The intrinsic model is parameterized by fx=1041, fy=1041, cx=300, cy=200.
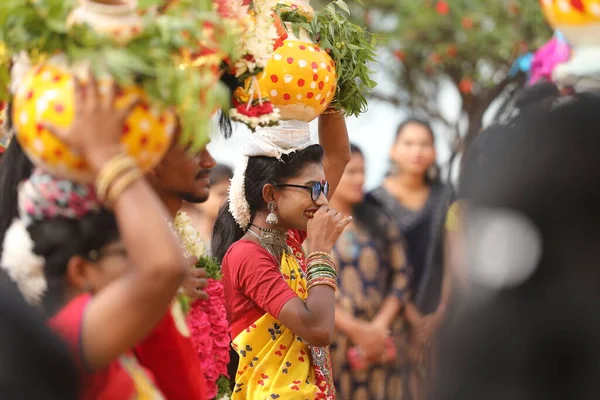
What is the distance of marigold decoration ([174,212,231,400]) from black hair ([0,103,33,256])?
726 millimetres

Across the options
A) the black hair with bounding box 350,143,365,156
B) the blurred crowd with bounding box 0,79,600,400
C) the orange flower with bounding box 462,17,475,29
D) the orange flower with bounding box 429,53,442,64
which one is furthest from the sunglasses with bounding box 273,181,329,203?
the orange flower with bounding box 429,53,442,64

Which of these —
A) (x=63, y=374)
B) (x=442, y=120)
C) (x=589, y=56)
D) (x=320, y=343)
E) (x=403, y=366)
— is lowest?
(x=442, y=120)

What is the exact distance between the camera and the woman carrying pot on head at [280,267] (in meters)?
4.11

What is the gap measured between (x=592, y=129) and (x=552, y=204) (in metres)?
0.22

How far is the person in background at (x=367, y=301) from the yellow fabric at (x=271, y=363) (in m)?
2.35

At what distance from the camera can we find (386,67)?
1536 centimetres

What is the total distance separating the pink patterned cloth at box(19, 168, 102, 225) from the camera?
264 cm

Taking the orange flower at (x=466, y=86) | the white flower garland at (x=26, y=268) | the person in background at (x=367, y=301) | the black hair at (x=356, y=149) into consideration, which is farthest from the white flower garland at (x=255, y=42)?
the orange flower at (x=466, y=86)

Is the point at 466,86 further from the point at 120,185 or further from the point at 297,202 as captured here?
the point at 120,185

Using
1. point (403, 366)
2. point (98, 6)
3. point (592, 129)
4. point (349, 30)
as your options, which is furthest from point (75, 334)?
point (403, 366)

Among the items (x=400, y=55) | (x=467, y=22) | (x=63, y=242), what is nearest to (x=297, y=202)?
(x=63, y=242)

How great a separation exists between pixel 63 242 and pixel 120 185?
1.01 feet

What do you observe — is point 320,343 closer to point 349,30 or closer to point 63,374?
point 349,30

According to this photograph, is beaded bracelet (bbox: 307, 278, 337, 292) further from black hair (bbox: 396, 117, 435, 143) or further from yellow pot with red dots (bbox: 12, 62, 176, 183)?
black hair (bbox: 396, 117, 435, 143)
